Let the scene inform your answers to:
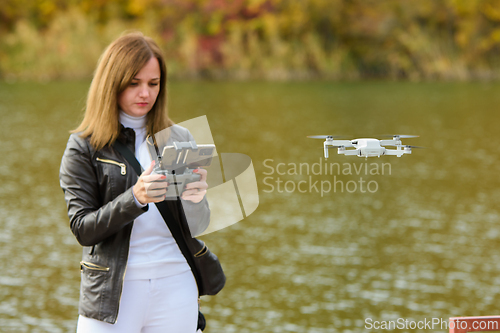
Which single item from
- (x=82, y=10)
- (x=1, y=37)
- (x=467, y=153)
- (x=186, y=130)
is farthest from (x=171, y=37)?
(x=186, y=130)

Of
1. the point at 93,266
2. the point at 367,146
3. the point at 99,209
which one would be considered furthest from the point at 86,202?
the point at 367,146

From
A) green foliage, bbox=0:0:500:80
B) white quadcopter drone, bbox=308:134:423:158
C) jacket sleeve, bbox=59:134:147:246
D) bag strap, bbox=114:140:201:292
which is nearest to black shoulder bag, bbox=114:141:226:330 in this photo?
bag strap, bbox=114:140:201:292

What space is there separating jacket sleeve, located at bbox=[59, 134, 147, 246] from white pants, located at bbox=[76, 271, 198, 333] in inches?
7.9

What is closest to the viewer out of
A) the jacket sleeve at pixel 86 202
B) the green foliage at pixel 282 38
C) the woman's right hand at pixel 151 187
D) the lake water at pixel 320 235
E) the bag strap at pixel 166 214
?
the woman's right hand at pixel 151 187

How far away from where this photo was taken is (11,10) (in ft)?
171

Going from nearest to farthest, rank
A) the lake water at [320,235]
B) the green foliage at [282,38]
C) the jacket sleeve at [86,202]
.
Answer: the jacket sleeve at [86,202]
the lake water at [320,235]
the green foliage at [282,38]

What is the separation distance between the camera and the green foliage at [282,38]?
44.1 meters

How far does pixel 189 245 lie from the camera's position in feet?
6.18

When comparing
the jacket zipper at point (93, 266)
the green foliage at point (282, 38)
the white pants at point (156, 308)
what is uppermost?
the jacket zipper at point (93, 266)

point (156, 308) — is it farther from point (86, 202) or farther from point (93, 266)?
point (86, 202)

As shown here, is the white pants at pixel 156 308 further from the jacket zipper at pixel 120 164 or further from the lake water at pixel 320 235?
the lake water at pixel 320 235

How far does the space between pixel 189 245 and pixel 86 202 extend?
325 millimetres

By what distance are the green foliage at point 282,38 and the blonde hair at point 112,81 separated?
43.1 m

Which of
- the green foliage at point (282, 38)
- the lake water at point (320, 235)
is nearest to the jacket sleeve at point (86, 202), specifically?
the lake water at point (320, 235)
